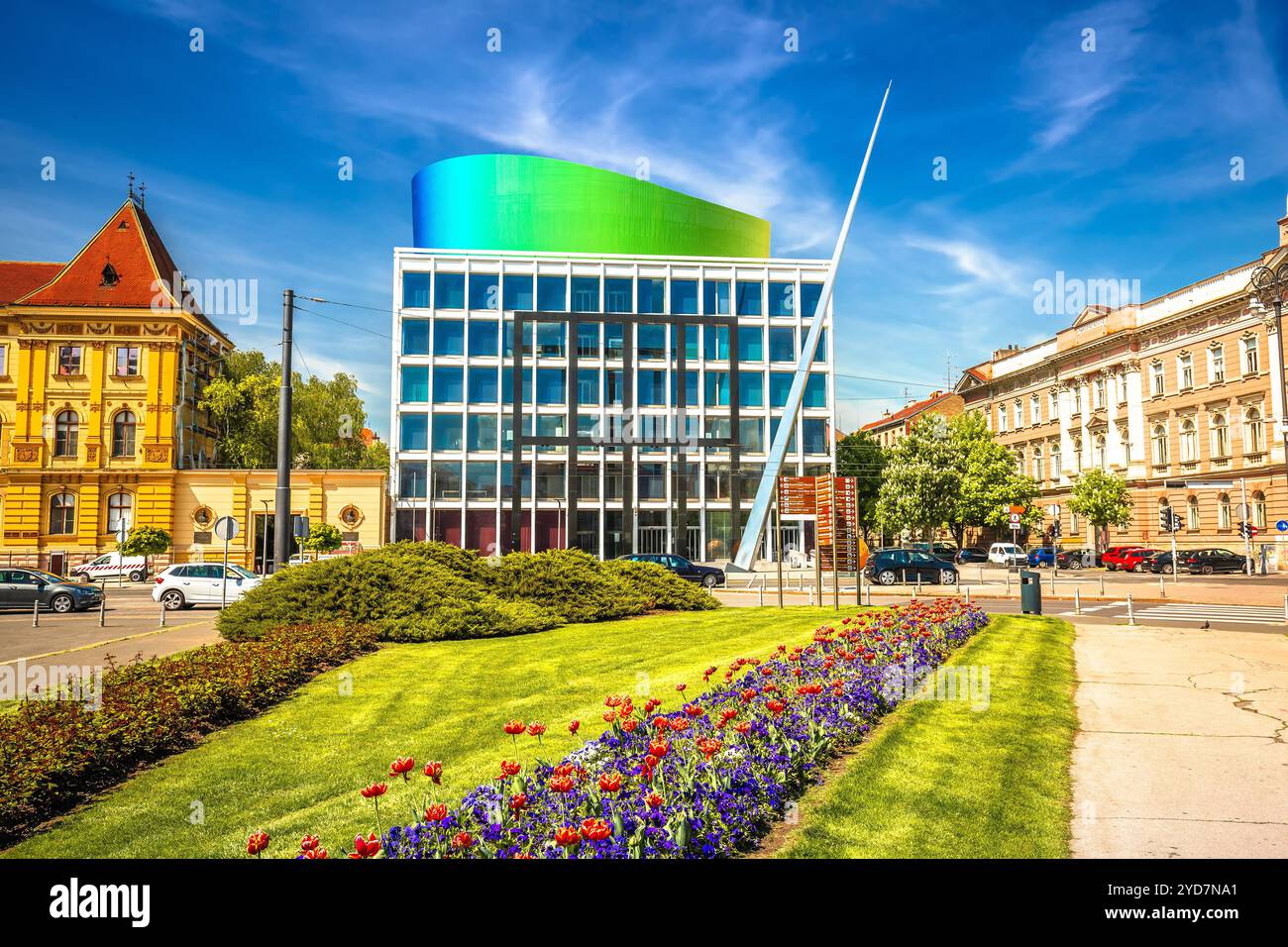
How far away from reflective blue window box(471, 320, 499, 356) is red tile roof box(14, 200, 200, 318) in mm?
19699

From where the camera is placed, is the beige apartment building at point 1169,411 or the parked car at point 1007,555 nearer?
the beige apartment building at point 1169,411

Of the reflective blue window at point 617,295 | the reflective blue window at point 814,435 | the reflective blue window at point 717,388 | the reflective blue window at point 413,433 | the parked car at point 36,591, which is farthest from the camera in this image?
the reflective blue window at point 617,295

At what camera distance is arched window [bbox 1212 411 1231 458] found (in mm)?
56188

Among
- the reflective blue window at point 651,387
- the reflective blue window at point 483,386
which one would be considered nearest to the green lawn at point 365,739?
the reflective blue window at point 483,386

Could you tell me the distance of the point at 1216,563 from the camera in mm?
49250

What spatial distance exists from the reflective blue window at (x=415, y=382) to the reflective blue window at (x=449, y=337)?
5.83 ft

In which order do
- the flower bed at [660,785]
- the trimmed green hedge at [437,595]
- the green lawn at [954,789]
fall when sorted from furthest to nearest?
the trimmed green hedge at [437,595] → the green lawn at [954,789] → the flower bed at [660,785]

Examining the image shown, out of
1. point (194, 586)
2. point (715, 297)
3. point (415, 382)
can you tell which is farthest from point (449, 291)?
point (194, 586)

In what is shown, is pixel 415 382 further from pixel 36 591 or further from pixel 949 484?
pixel 949 484

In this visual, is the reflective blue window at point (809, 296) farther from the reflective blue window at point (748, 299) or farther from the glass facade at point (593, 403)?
the reflective blue window at point (748, 299)

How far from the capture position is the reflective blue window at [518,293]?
6319 cm

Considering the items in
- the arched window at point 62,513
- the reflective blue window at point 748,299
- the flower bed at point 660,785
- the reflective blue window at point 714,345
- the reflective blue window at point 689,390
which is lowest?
the flower bed at point 660,785

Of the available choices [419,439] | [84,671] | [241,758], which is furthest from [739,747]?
[419,439]
